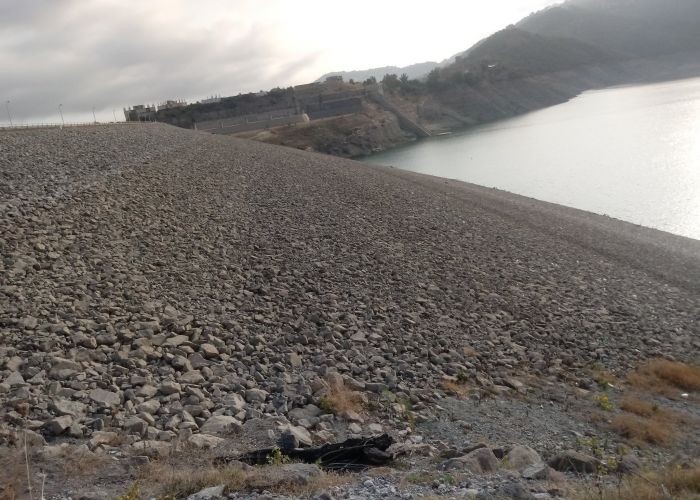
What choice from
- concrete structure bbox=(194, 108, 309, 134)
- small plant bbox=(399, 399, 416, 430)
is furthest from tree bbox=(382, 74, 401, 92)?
small plant bbox=(399, 399, 416, 430)

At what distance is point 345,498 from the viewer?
3.97 metres

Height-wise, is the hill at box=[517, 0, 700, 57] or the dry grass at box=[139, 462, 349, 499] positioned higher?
the hill at box=[517, 0, 700, 57]

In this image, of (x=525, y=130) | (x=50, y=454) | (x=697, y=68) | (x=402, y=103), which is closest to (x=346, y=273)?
(x=50, y=454)

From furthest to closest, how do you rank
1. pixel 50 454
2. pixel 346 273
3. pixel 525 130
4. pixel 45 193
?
pixel 525 130
pixel 45 193
pixel 346 273
pixel 50 454

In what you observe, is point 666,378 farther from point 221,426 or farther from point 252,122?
point 252,122

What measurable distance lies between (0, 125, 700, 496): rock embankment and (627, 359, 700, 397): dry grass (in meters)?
0.42

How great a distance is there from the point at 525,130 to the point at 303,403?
65471 millimetres

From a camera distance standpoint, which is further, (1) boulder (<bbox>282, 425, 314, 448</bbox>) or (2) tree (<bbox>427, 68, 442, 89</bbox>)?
(2) tree (<bbox>427, 68, 442, 89</bbox>)

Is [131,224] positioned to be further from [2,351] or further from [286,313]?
[2,351]

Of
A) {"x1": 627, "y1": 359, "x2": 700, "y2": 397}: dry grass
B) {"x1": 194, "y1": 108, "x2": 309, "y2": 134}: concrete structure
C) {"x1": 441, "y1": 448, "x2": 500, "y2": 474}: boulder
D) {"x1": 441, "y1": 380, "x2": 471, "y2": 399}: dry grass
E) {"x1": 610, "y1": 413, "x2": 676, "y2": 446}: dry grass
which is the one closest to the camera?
{"x1": 441, "y1": 448, "x2": 500, "y2": 474}: boulder

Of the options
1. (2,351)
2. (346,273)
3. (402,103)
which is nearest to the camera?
(2,351)

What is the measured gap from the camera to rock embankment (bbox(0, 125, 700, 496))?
19.0 feet

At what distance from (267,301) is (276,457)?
4.70 m

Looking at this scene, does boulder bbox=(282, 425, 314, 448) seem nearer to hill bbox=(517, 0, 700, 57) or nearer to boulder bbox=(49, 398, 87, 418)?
boulder bbox=(49, 398, 87, 418)
